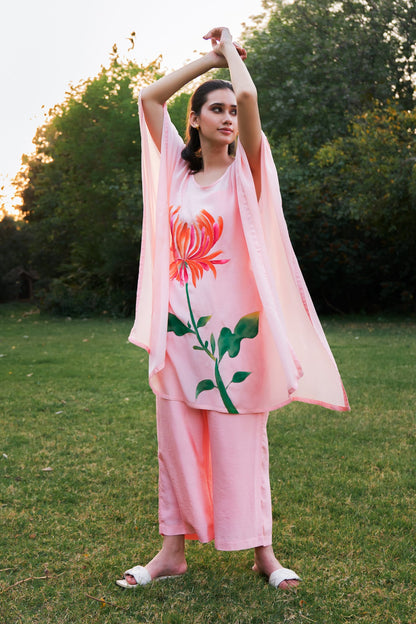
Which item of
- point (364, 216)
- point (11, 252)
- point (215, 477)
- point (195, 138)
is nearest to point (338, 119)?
point (364, 216)

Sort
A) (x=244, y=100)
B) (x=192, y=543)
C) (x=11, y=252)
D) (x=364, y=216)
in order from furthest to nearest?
(x=11, y=252), (x=364, y=216), (x=192, y=543), (x=244, y=100)

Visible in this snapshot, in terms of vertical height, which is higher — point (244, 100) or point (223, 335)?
point (244, 100)

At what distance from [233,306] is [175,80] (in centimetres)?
94

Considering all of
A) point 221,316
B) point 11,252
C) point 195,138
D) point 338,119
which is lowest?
point 221,316

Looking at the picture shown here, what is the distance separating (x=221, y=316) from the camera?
8.05 ft

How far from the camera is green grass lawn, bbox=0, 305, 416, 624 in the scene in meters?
2.36

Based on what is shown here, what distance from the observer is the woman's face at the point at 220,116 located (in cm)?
250

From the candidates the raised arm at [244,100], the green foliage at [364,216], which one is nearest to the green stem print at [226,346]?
the raised arm at [244,100]

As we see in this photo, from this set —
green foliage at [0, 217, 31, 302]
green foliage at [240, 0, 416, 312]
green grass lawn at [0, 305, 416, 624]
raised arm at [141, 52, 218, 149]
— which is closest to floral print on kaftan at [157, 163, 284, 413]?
raised arm at [141, 52, 218, 149]

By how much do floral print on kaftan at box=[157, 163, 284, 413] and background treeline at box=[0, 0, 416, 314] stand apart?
9.86 m

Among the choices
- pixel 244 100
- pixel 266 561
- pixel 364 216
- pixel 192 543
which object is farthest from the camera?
pixel 364 216

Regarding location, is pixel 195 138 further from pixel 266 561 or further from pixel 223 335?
pixel 266 561

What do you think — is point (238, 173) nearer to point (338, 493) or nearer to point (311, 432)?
point (338, 493)

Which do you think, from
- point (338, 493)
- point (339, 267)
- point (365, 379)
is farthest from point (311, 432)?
point (339, 267)
